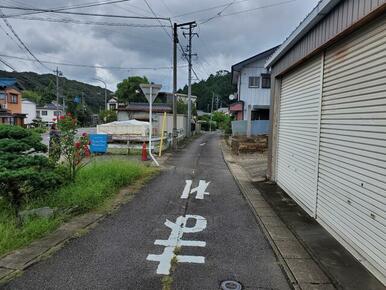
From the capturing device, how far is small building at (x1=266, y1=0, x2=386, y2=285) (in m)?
4.36

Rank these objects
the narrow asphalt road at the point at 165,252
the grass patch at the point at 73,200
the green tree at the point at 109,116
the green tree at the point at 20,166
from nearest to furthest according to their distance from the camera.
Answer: the narrow asphalt road at the point at 165,252 < the grass patch at the point at 73,200 < the green tree at the point at 20,166 < the green tree at the point at 109,116

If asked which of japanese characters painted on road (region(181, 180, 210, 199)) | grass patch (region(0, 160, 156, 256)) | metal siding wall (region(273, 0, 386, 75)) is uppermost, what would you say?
metal siding wall (region(273, 0, 386, 75))

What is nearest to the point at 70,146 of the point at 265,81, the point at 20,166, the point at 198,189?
the point at 20,166

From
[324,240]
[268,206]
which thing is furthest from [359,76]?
[268,206]

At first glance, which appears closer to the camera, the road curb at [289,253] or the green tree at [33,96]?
the road curb at [289,253]

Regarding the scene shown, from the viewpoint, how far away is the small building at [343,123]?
172 inches

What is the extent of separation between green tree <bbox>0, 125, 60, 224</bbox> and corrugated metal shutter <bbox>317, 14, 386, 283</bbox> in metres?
4.79

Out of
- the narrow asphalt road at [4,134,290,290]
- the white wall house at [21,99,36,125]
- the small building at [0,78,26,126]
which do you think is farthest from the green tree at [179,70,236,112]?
the narrow asphalt road at [4,134,290,290]

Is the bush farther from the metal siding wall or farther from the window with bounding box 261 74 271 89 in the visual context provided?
the window with bounding box 261 74 271 89

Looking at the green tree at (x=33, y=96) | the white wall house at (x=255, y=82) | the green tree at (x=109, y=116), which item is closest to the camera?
the white wall house at (x=255, y=82)

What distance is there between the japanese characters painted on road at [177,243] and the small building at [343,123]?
2.14 meters

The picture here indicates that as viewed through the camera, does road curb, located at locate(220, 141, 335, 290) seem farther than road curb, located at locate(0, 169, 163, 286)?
No

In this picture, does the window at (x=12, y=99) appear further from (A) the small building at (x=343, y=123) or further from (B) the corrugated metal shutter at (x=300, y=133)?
(A) the small building at (x=343, y=123)

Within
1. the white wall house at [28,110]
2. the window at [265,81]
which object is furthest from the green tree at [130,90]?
the window at [265,81]
